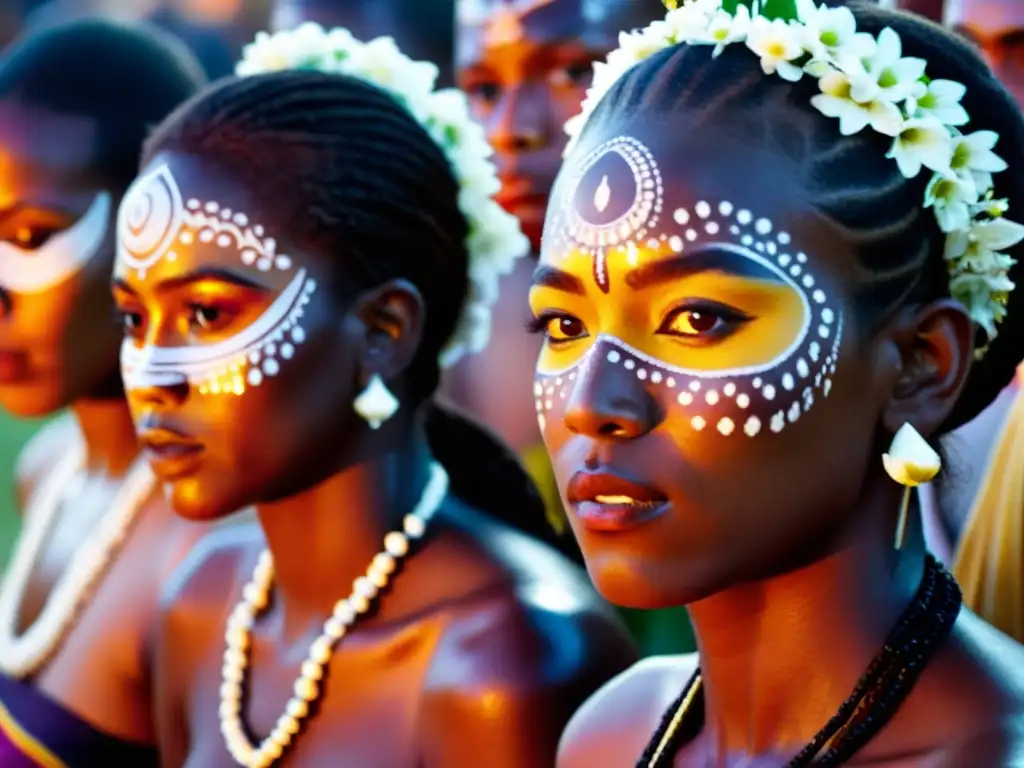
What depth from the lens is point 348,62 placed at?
2.31m

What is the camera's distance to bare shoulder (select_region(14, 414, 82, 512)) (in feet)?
10.6

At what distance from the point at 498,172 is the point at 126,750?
1.41 m

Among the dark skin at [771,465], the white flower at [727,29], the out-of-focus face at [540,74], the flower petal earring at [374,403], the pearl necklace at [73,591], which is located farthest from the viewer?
the out-of-focus face at [540,74]

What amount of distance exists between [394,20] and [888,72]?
7.89 ft

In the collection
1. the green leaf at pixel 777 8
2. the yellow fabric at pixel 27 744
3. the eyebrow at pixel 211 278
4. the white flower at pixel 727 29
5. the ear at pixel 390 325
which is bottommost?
the yellow fabric at pixel 27 744

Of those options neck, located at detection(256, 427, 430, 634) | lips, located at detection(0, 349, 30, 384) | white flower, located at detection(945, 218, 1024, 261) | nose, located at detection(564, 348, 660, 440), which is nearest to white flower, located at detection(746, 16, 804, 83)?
white flower, located at detection(945, 218, 1024, 261)

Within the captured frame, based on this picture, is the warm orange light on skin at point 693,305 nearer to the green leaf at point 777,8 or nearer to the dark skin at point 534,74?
the green leaf at point 777,8

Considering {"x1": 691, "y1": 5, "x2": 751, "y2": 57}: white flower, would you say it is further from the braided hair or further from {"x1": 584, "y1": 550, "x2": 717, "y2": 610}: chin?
the braided hair

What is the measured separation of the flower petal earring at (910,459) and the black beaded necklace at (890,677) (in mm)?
145

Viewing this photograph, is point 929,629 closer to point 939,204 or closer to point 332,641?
point 939,204

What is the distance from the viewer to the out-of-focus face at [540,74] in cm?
306

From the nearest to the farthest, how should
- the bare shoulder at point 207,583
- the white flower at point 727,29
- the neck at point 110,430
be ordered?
the white flower at point 727,29 < the bare shoulder at point 207,583 < the neck at point 110,430

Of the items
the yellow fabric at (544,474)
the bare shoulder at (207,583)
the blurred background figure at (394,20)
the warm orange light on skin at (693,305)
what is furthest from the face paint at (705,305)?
the blurred background figure at (394,20)

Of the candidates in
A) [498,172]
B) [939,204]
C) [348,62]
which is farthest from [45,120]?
[939,204]
